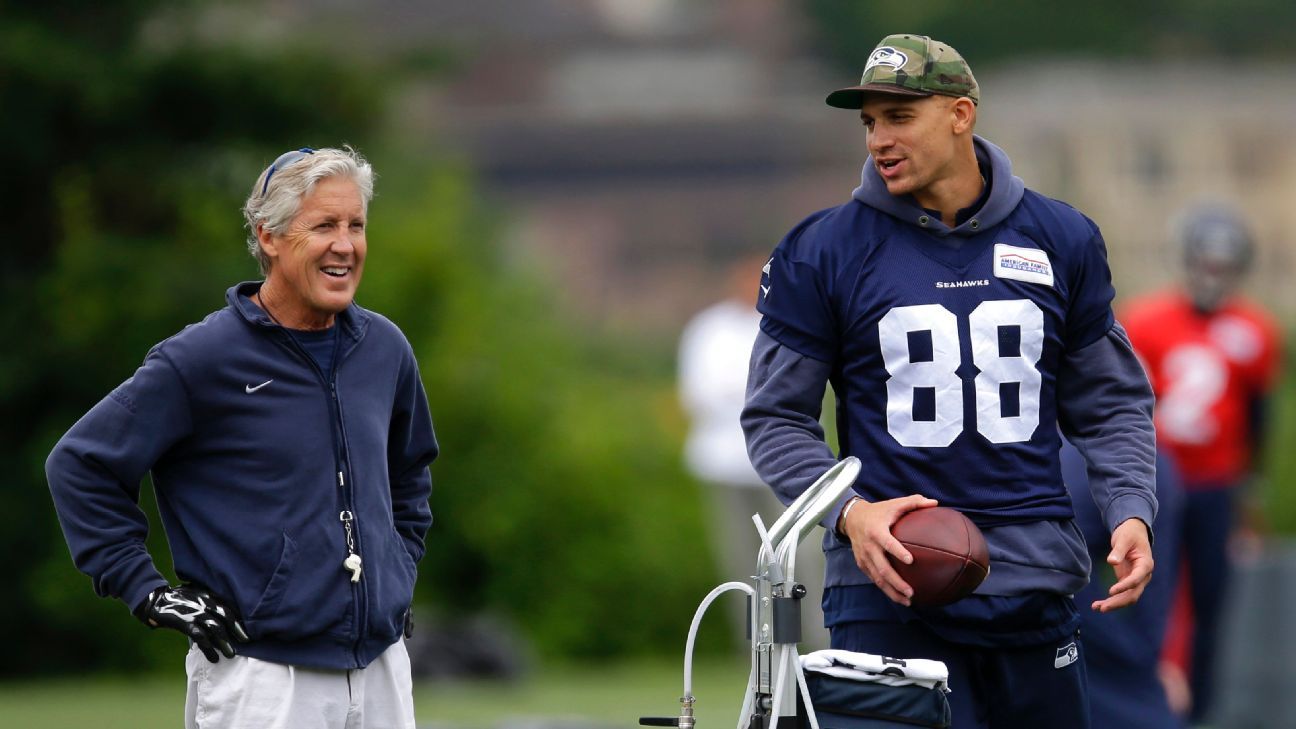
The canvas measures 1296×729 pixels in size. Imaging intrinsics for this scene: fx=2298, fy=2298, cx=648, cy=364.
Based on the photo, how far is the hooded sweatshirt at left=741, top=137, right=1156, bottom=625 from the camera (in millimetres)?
4934

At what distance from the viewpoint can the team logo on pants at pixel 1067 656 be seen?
5043 millimetres

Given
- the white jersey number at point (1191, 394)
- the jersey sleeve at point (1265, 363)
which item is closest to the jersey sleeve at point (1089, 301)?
the white jersey number at point (1191, 394)

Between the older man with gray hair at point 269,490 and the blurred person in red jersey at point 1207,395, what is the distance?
633 centimetres

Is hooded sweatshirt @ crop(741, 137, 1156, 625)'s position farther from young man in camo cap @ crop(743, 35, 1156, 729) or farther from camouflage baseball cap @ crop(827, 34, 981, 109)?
camouflage baseball cap @ crop(827, 34, 981, 109)

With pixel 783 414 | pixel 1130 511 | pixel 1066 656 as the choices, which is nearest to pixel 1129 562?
pixel 1130 511

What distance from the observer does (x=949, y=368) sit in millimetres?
4914

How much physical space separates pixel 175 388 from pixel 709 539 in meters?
13.4

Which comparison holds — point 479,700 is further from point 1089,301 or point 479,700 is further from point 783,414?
point 1089,301

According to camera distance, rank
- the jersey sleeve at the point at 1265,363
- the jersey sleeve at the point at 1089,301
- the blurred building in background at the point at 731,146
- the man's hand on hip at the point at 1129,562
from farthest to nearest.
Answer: the blurred building in background at the point at 731,146
the jersey sleeve at the point at 1265,363
the jersey sleeve at the point at 1089,301
the man's hand on hip at the point at 1129,562

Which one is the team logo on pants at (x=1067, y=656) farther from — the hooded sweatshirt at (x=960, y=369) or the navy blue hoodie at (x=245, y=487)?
the navy blue hoodie at (x=245, y=487)

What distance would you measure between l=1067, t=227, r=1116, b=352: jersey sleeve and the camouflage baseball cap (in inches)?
17.9

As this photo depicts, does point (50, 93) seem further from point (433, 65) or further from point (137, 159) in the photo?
point (433, 65)

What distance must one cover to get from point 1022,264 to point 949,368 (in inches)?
11.8

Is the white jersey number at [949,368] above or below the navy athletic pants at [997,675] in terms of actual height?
above
